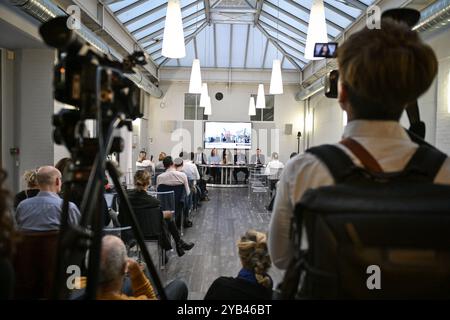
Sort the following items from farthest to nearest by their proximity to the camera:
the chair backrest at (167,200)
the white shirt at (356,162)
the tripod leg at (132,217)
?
the chair backrest at (167,200) < the tripod leg at (132,217) < the white shirt at (356,162)

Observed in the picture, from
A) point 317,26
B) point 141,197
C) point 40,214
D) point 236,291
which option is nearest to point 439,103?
point 317,26

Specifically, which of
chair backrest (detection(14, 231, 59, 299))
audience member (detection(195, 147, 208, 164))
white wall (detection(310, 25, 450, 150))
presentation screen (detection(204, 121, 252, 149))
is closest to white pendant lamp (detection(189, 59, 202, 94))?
white wall (detection(310, 25, 450, 150))

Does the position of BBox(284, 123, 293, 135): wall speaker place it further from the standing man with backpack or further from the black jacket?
the standing man with backpack

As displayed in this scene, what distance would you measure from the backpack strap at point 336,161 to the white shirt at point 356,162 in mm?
17

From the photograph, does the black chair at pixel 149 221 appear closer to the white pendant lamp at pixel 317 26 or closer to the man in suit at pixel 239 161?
the white pendant lamp at pixel 317 26

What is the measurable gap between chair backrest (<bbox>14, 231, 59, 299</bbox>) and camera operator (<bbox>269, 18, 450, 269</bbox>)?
70.3 inches

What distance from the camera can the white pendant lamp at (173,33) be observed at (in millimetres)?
3695

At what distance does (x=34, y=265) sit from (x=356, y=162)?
204 centimetres

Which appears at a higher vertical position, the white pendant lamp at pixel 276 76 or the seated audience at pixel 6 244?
the white pendant lamp at pixel 276 76

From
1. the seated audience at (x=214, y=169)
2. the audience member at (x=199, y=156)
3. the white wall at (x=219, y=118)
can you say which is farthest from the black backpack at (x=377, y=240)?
the white wall at (x=219, y=118)

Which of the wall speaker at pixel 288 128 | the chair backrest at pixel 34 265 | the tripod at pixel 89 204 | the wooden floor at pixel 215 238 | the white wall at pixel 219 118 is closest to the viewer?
the tripod at pixel 89 204

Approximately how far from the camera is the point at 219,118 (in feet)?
48.7

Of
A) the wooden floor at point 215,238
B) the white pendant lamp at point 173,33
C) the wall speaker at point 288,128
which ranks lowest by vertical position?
the wooden floor at point 215,238

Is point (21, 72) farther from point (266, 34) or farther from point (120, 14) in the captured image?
point (266, 34)
